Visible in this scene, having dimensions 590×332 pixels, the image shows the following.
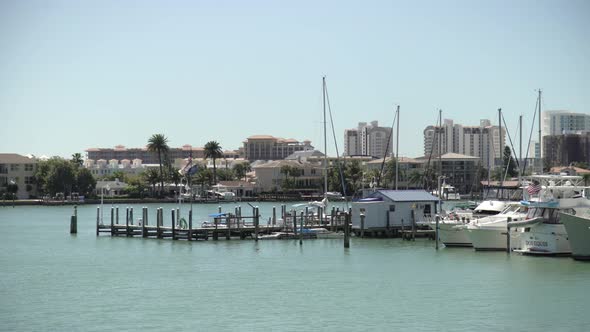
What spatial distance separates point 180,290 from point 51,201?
12904 centimetres

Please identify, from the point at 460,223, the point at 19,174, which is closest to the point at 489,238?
the point at 460,223

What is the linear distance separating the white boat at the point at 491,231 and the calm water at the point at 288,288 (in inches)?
40.4

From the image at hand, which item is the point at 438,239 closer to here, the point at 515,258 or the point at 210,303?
the point at 515,258

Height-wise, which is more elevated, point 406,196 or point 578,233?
point 406,196

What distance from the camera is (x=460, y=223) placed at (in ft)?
214

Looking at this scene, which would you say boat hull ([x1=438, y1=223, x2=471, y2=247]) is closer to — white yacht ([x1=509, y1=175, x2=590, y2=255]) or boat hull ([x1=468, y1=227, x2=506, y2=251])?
boat hull ([x1=468, y1=227, x2=506, y2=251])

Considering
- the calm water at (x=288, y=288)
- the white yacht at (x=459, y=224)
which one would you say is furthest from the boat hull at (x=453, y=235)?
the calm water at (x=288, y=288)

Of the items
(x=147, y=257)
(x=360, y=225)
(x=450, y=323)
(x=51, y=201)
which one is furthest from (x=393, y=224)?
Answer: (x=51, y=201)

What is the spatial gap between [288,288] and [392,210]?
2396 cm

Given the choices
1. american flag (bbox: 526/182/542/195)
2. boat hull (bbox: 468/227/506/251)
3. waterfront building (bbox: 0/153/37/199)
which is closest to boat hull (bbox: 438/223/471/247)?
boat hull (bbox: 468/227/506/251)

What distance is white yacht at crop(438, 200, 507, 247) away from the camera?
64.6 m

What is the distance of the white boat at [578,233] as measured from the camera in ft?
177

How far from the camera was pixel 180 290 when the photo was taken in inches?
1905

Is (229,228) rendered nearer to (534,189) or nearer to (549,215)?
(534,189)
